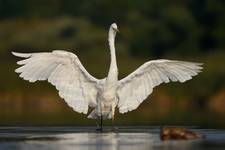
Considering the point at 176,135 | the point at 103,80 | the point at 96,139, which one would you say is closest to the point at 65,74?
the point at 103,80

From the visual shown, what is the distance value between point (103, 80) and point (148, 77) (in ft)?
3.21

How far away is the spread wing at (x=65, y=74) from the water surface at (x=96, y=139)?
747mm

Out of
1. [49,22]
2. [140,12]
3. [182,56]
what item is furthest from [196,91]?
[49,22]

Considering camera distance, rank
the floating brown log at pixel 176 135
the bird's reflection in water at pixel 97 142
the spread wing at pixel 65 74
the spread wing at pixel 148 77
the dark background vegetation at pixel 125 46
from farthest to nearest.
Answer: the dark background vegetation at pixel 125 46
the spread wing at pixel 148 77
the spread wing at pixel 65 74
the floating brown log at pixel 176 135
the bird's reflection in water at pixel 97 142

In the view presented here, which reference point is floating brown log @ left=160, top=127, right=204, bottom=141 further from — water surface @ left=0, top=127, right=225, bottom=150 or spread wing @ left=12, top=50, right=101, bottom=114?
spread wing @ left=12, top=50, right=101, bottom=114

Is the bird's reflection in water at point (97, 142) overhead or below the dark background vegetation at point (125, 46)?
below

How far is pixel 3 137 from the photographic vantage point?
2109 cm

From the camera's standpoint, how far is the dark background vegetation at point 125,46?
3303 cm

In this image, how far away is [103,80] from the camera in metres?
23.0

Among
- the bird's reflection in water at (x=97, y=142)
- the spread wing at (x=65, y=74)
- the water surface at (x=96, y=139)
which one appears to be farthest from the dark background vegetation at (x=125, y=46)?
the bird's reflection in water at (x=97, y=142)

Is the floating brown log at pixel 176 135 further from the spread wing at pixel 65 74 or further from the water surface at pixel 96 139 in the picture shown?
the spread wing at pixel 65 74

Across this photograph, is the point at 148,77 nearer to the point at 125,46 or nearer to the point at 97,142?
the point at 97,142

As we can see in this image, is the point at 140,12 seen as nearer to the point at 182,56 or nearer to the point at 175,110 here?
the point at 182,56

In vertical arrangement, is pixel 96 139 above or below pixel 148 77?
below
